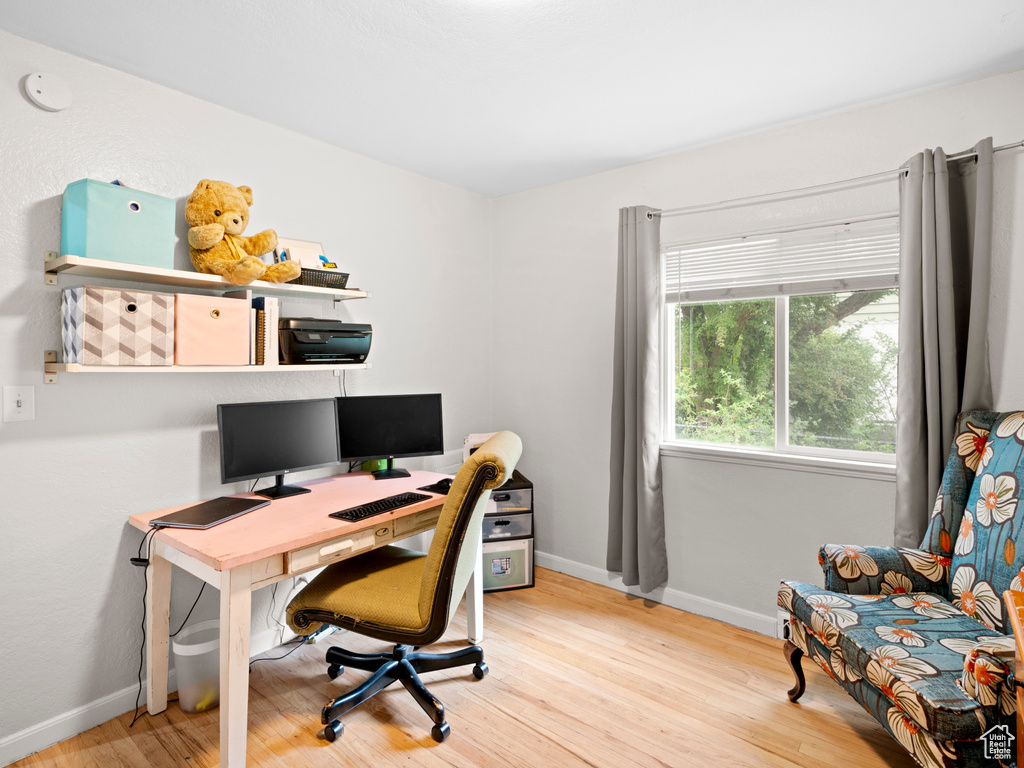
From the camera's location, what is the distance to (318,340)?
2432 mm

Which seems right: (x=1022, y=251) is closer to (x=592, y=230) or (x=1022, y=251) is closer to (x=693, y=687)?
(x=592, y=230)

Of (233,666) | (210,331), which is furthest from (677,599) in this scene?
(210,331)

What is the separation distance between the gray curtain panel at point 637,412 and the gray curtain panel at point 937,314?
109cm

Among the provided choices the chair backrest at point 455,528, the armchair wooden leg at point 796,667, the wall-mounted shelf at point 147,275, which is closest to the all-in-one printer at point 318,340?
the wall-mounted shelf at point 147,275

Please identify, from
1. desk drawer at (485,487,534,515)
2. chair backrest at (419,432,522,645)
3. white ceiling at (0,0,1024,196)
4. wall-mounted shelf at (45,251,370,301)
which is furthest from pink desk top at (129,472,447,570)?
white ceiling at (0,0,1024,196)

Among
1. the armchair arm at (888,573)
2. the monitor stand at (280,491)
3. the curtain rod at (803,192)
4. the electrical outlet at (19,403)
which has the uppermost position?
the curtain rod at (803,192)

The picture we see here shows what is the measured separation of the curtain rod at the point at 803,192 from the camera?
84.5 inches

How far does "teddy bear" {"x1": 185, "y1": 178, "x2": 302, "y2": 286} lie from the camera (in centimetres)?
216

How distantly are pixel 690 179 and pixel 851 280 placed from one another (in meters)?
0.95

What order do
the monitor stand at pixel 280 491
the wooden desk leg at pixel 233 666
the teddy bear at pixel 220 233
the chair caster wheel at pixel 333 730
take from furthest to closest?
the monitor stand at pixel 280 491 → the teddy bear at pixel 220 233 → the chair caster wheel at pixel 333 730 → the wooden desk leg at pixel 233 666

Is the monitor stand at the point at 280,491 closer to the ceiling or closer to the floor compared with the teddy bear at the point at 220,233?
closer to the floor

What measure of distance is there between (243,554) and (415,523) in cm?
77

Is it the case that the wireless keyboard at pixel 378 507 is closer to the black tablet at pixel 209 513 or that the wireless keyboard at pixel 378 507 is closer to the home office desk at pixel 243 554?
the home office desk at pixel 243 554

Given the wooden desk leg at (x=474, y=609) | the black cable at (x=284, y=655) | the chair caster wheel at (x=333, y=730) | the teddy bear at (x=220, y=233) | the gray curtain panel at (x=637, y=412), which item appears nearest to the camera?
the chair caster wheel at (x=333, y=730)
